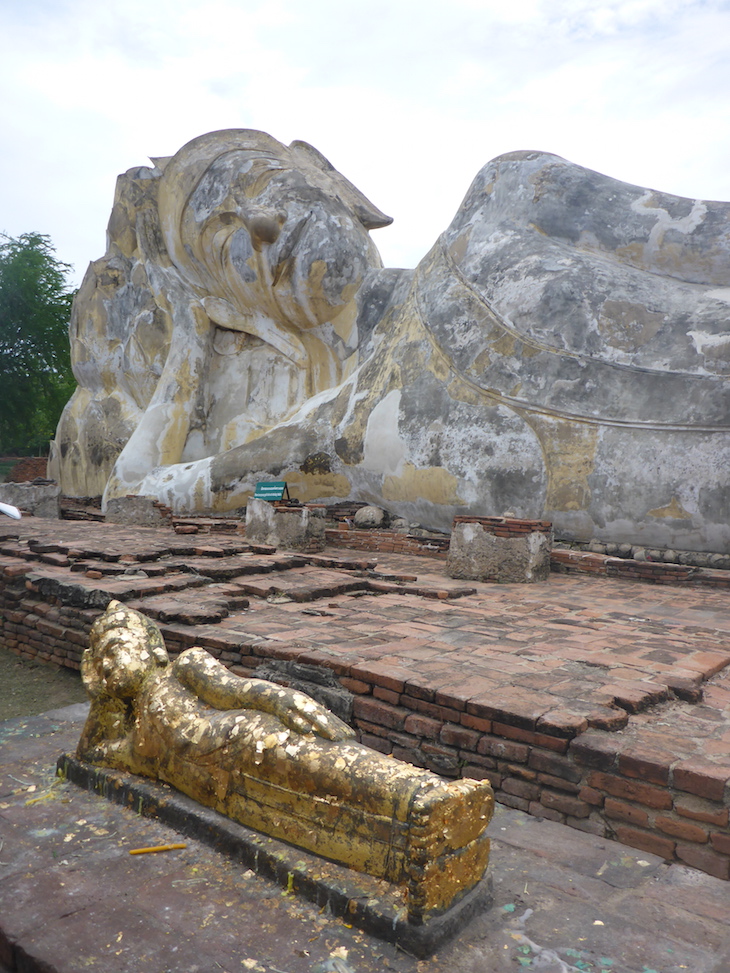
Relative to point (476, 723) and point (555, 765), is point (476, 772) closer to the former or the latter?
point (476, 723)

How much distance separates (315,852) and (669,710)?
1581mm

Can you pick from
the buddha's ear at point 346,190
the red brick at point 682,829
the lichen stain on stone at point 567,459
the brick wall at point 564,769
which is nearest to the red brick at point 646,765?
the brick wall at point 564,769

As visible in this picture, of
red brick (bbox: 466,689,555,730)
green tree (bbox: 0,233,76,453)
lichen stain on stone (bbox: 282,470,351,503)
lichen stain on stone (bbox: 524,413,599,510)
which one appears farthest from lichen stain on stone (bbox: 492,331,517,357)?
green tree (bbox: 0,233,76,453)

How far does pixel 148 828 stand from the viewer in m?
2.14

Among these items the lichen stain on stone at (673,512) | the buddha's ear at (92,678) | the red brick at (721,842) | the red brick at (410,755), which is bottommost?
the red brick at (410,755)

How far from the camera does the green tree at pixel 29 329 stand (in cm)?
1981

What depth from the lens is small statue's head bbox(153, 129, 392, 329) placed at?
34.0 ft

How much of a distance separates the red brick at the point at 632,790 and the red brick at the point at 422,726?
1.97ft

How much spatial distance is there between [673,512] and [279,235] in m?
6.90

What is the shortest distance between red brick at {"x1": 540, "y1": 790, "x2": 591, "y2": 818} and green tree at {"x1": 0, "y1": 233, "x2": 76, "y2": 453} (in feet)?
67.3

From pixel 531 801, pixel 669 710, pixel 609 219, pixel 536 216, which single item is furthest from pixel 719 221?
pixel 531 801

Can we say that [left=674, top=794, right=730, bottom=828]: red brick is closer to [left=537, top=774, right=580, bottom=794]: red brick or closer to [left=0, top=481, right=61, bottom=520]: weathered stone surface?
[left=537, top=774, right=580, bottom=794]: red brick

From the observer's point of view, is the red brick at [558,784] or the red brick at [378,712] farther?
the red brick at [378,712]

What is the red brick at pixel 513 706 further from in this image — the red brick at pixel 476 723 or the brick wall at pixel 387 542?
the brick wall at pixel 387 542
